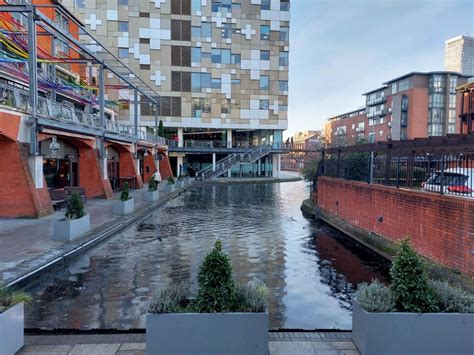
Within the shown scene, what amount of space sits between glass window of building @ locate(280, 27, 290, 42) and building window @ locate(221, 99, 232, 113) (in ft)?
34.6

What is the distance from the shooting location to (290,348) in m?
3.94

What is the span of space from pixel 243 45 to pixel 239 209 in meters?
32.1

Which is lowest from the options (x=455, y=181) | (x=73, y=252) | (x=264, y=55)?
(x=73, y=252)

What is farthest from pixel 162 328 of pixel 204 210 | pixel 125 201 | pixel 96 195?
pixel 96 195

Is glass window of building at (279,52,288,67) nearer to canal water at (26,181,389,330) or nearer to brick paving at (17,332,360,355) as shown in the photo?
canal water at (26,181,389,330)

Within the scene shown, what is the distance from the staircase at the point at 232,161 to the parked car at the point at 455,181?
103ft

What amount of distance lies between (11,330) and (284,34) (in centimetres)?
4677

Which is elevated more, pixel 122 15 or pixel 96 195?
pixel 122 15

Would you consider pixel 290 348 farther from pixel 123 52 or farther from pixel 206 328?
pixel 123 52

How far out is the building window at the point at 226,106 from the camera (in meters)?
44.5

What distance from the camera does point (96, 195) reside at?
1975cm

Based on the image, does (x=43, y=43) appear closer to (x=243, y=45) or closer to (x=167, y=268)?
(x=167, y=268)

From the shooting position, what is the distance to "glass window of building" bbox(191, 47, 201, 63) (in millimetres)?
43688

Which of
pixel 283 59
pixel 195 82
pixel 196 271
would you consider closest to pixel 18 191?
pixel 196 271
